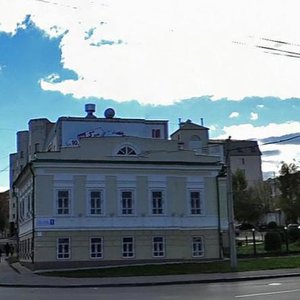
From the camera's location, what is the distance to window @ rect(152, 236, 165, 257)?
43.7 meters

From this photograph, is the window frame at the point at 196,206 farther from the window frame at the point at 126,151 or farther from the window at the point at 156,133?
the window at the point at 156,133

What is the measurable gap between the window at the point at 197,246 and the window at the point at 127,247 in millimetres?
4594

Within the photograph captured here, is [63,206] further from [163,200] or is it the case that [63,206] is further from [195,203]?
[195,203]

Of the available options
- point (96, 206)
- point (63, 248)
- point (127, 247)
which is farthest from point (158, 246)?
point (63, 248)

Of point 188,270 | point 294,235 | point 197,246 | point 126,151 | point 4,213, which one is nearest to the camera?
point 188,270

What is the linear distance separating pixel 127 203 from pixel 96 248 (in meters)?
3.72

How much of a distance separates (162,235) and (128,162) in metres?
5.58

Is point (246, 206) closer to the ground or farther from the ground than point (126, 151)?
farther from the ground

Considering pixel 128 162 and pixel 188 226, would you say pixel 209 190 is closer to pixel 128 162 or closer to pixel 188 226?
pixel 188 226

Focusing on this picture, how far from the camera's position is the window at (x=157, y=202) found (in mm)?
44216

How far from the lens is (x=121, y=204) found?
1708 inches

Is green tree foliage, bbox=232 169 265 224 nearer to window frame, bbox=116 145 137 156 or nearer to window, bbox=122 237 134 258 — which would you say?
window frame, bbox=116 145 137 156

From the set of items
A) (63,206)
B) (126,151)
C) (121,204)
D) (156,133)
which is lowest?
(63,206)

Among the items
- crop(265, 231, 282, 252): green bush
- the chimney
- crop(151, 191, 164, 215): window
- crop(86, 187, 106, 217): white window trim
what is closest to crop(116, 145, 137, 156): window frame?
crop(86, 187, 106, 217): white window trim
